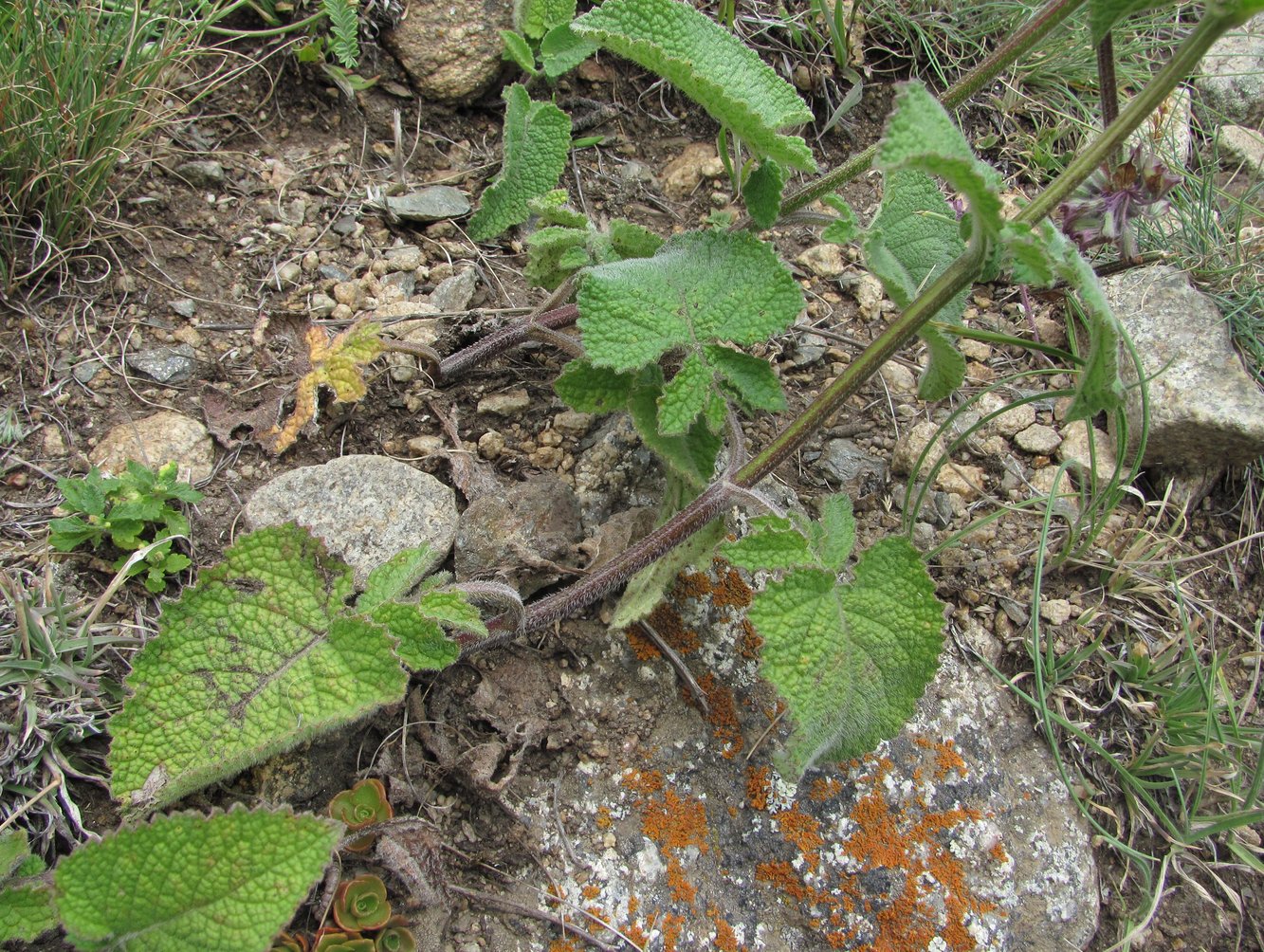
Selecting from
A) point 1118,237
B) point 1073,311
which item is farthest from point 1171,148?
point 1118,237

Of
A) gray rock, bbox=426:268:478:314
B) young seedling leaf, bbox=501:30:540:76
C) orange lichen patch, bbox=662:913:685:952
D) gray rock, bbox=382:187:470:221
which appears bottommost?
orange lichen patch, bbox=662:913:685:952

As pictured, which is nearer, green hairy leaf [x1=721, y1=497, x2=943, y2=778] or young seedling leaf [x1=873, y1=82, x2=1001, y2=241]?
young seedling leaf [x1=873, y1=82, x2=1001, y2=241]

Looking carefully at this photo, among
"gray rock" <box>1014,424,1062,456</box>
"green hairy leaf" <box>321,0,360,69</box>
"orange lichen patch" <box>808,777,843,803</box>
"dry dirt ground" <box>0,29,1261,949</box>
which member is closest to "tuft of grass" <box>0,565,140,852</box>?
"dry dirt ground" <box>0,29,1261,949</box>

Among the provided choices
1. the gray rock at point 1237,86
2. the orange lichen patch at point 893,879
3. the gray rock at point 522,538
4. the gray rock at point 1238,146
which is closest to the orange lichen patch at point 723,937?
the orange lichen patch at point 893,879

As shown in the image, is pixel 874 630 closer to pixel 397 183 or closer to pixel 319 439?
pixel 319 439

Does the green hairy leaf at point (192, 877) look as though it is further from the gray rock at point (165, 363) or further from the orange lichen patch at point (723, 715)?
the gray rock at point (165, 363)

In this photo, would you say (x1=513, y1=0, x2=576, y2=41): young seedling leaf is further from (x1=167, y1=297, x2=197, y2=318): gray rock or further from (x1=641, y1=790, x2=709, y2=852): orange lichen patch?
(x1=641, y1=790, x2=709, y2=852): orange lichen patch
